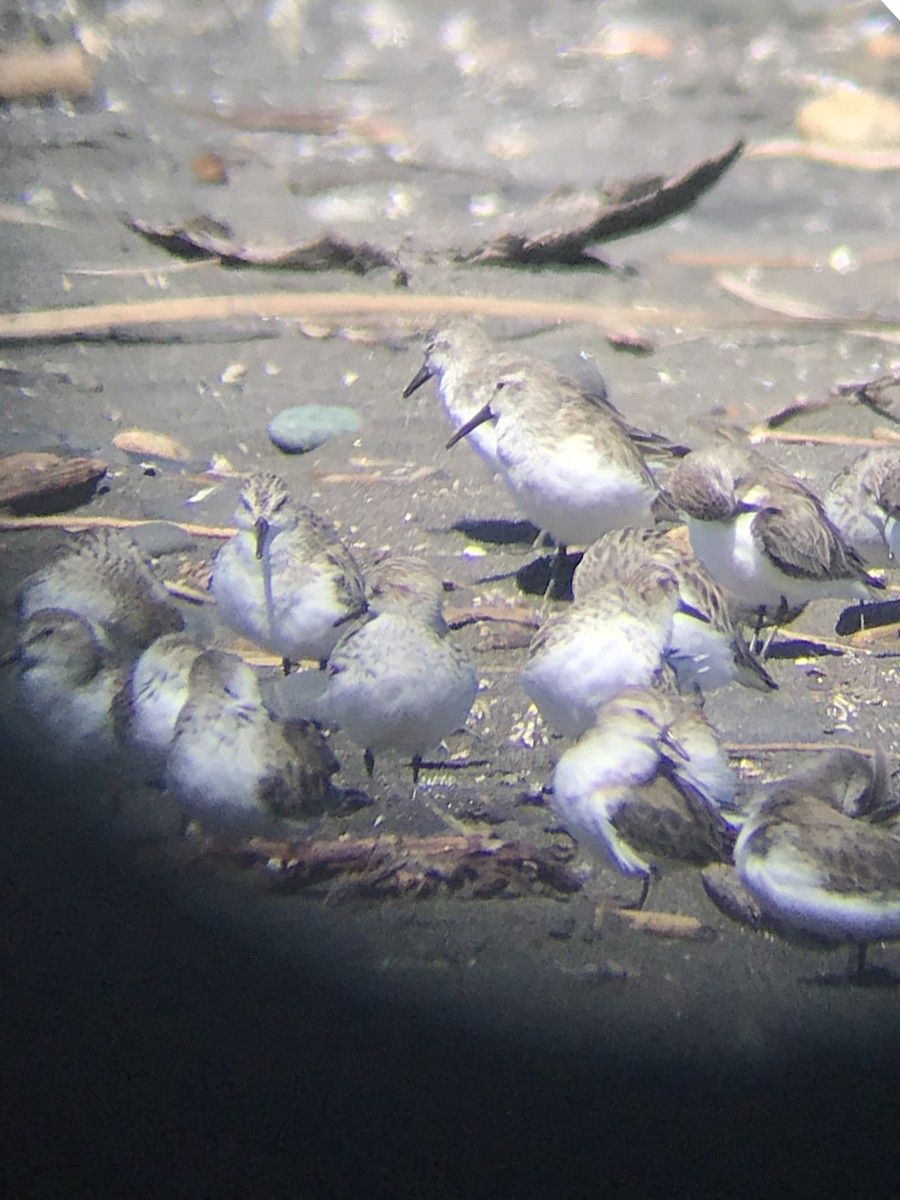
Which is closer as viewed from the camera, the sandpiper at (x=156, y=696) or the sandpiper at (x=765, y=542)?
the sandpiper at (x=156, y=696)

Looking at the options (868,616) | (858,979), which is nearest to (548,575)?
(868,616)

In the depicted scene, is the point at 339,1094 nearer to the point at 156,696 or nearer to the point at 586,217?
the point at 156,696

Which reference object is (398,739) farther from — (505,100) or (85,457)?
(505,100)

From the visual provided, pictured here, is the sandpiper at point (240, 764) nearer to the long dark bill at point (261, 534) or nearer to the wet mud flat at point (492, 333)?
the wet mud flat at point (492, 333)

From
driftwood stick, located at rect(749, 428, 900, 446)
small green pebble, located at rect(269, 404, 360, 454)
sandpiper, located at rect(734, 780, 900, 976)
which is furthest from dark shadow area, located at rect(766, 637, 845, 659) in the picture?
small green pebble, located at rect(269, 404, 360, 454)

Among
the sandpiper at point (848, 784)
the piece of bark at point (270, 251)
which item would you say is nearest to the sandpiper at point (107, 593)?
the sandpiper at point (848, 784)

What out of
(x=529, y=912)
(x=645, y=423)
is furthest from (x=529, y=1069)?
(x=645, y=423)
